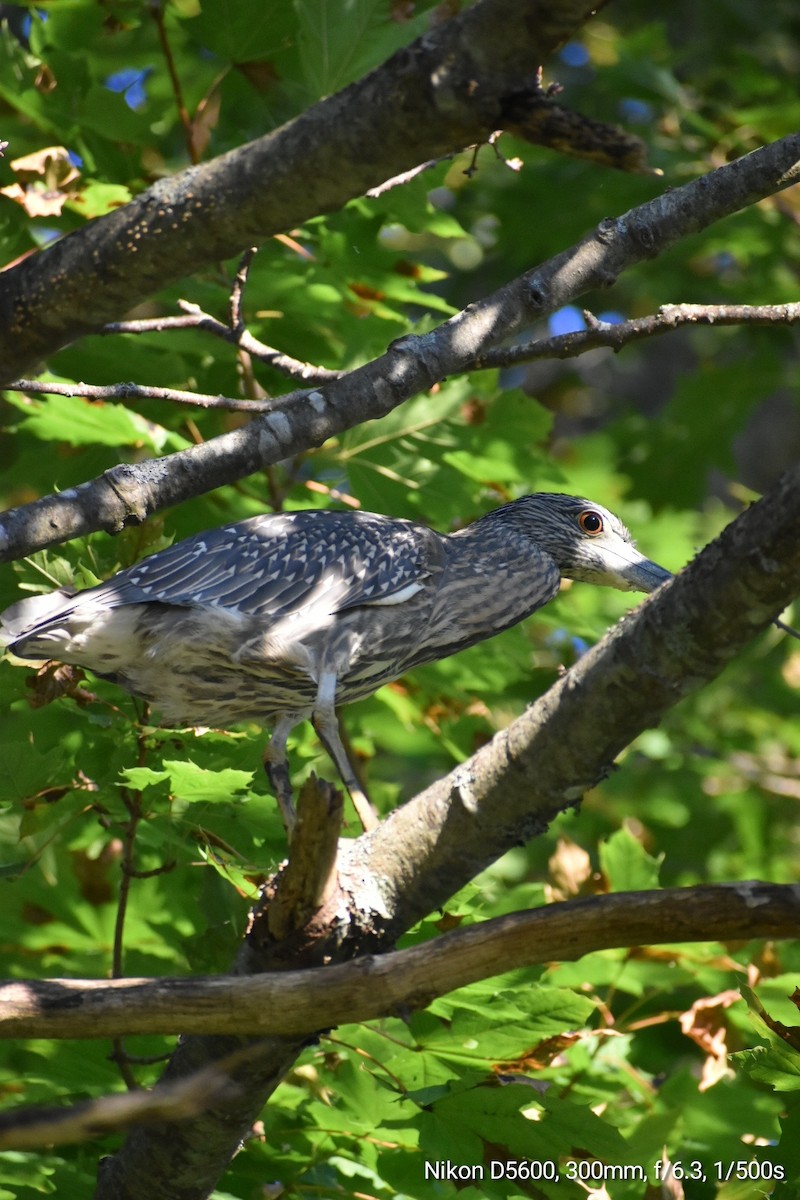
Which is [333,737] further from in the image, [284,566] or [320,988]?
[320,988]

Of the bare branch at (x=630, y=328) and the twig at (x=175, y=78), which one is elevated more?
the twig at (x=175, y=78)

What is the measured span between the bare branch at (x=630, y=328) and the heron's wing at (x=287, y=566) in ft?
3.02

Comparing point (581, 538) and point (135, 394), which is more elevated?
point (135, 394)

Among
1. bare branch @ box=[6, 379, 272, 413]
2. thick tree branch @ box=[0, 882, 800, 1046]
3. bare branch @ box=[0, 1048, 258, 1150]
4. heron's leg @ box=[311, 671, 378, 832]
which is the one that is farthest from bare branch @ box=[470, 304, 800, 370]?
bare branch @ box=[0, 1048, 258, 1150]

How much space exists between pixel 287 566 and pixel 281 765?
2.14 ft

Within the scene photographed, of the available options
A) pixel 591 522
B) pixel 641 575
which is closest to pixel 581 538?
pixel 591 522

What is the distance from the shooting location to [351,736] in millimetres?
4754

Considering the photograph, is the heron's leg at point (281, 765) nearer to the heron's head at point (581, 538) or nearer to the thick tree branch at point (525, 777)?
the thick tree branch at point (525, 777)

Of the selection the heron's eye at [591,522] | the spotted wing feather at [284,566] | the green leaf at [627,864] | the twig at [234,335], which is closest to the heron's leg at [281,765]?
the spotted wing feather at [284,566]

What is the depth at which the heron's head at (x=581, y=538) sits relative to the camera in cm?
469

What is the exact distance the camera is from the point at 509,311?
3102 millimetres

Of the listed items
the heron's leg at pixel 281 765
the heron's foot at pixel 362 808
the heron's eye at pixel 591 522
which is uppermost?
the heron's eye at pixel 591 522

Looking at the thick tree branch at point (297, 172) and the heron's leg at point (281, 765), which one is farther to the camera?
the heron's leg at point (281, 765)

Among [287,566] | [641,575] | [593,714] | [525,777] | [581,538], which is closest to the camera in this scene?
[593,714]
